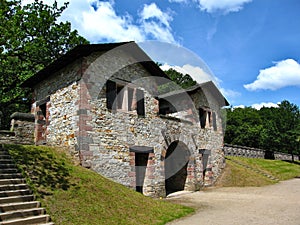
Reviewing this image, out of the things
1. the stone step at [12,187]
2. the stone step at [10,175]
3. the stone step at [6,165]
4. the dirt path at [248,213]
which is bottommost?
the dirt path at [248,213]

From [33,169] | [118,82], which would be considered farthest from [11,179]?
[118,82]

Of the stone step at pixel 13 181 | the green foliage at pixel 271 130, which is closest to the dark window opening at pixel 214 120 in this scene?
the green foliage at pixel 271 130

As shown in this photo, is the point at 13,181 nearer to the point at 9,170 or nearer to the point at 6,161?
the point at 9,170

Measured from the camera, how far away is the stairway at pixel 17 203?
5.45 m

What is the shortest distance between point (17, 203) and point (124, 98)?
6.25m

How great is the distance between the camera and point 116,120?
10.5 meters

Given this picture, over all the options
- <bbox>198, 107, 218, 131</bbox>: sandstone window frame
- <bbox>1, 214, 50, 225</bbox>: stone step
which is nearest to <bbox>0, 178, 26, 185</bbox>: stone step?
<bbox>1, 214, 50, 225</bbox>: stone step

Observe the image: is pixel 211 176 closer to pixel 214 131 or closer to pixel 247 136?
pixel 214 131

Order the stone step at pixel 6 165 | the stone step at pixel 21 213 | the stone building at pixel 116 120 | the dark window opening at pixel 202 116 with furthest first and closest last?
the dark window opening at pixel 202 116 → the stone building at pixel 116 120 → the stone step at pixel 6 165 → the stone step at pixel 21 213

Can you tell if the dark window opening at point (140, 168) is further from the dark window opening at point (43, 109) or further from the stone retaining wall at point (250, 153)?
the stone retaining wall at point (250, 153)

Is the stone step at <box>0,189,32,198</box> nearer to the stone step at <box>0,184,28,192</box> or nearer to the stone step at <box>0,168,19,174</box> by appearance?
the stone step at <box>0,184,28,192</box>

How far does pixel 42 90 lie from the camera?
1230cm

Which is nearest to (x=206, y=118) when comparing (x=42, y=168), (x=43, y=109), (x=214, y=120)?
(x=214, y=120)

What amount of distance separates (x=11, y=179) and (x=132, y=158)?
16.2 feet
